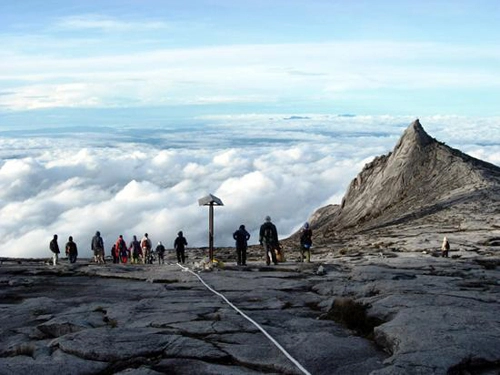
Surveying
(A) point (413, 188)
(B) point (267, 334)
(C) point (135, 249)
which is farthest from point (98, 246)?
(A) point (413, 188)

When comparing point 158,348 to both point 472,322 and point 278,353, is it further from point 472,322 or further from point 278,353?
point 472,322

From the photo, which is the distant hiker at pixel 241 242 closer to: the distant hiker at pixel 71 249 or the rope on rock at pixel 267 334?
the rope on rock at pixel 267 334

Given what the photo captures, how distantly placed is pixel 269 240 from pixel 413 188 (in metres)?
27.6

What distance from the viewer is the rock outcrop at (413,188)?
44.4 meters

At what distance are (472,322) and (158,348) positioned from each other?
597 centimetres

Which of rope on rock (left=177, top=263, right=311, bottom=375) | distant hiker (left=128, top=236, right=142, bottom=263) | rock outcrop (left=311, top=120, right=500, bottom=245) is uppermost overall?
rock outcrop (left=311, top=120, right=500, bottom=245)

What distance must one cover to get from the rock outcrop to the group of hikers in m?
14.2

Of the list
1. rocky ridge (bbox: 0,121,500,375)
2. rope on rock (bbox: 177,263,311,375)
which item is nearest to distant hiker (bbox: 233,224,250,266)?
rocky ridge (bbox: 0,121,500,375)

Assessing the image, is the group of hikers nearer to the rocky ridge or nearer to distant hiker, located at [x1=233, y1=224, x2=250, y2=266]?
distant hiker, located at [x1=233, y1=224, x2=250, y2=266]

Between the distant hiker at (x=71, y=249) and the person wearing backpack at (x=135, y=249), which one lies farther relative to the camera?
the person wearing backpack at (x=135, y=249)

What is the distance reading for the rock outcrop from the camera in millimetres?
44375

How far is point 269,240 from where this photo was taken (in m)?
27.2

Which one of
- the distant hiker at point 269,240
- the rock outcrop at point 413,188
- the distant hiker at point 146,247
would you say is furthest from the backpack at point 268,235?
the rock outcrop at point 413,188

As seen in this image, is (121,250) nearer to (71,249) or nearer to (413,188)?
(71,249)
